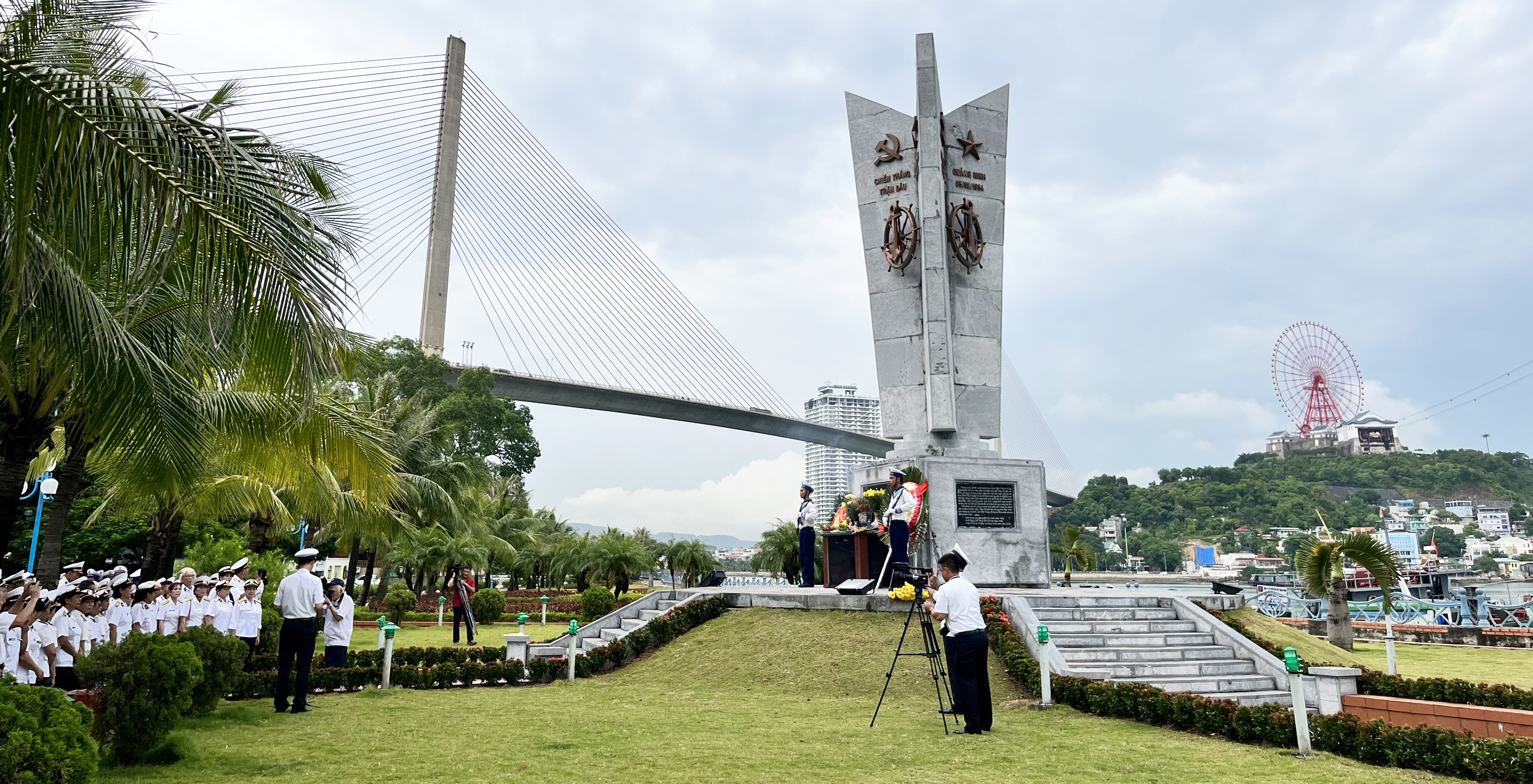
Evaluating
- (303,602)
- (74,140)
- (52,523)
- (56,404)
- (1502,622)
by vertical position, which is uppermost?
(74,140)

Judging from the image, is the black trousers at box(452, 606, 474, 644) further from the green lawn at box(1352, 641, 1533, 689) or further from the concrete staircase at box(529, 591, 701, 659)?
the green lawn at box(1352, 641, 1533, 689)

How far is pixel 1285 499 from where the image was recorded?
8606 cm

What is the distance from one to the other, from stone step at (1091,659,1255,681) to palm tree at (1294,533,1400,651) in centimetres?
→ 526

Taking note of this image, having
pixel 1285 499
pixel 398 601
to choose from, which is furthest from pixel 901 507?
pixel 1285 499

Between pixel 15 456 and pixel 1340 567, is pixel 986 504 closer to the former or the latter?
pixel 1340 567

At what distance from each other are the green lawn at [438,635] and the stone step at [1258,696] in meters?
9.81

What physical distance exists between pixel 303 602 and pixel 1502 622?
2251 centimetres

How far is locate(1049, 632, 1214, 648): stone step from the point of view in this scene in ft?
31.4

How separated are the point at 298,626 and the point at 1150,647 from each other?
26.4ft

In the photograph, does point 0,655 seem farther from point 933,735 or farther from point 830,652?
point 830,652

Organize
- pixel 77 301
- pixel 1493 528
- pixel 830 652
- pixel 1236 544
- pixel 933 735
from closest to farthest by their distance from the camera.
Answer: pixel 77 301, pixel 933 735, pixel 830 652, pixel 1236 544, pixel 1493 528

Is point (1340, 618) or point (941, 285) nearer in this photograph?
point (1340, 618)

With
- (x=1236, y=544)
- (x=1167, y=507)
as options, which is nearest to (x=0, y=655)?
(x=1236, y=544)

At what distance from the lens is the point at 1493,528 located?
102438 mm
